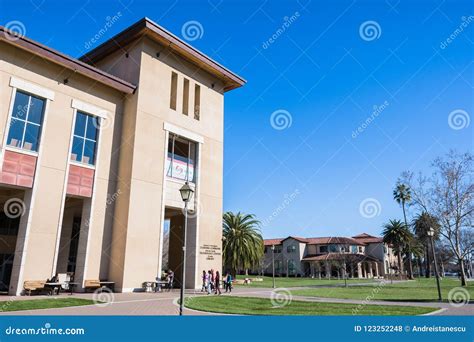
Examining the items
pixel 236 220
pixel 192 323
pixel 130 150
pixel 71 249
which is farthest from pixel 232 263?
pixel 192 323

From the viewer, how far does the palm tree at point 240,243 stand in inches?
1780

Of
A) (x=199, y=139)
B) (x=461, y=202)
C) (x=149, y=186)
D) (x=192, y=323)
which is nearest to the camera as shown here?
(x=192, y=323)

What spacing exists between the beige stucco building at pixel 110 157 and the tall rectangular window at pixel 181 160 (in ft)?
0.27

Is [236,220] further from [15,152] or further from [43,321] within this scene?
[43,321]

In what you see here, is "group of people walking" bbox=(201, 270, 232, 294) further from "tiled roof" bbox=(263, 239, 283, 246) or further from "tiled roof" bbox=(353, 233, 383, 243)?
"tiled roof" bbox=(353, 233, 383, 243)

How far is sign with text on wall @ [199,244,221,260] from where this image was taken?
26.6 meters

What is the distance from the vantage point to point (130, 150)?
23.3m

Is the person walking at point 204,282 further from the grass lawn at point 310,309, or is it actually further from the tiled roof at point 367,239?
the tiled roof at point 367,239

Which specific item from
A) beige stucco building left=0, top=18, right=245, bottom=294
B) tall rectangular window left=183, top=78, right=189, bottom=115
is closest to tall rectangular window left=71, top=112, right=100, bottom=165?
beige stucco building left=0, top=18, right=245, bottom=294

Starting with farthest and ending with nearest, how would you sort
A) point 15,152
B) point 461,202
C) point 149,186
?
point 461,202
point 149,186
point 15,152

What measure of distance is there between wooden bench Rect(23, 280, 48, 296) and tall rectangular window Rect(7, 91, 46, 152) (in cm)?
696

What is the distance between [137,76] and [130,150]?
542 centimetres

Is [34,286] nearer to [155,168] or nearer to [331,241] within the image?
[155,168]

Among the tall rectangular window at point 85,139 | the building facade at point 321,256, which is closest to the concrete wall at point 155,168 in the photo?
the tall rectangular window at point 85,139
